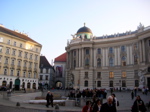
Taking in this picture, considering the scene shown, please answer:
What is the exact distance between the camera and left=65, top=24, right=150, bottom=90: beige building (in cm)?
A: 5641

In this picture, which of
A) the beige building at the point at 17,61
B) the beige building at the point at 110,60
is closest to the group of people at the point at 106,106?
the beige building at the point at 110,60

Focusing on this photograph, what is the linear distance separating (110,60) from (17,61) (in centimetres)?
3334

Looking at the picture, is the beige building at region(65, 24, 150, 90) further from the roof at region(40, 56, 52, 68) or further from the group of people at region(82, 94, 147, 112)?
the group of people at region(82, 94, 147, 112)

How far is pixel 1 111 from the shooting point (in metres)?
15.9

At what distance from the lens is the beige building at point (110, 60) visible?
56406 mm

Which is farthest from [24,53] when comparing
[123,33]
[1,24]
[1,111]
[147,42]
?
[1,111]

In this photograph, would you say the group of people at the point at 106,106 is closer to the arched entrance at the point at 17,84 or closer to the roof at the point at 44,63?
the arched entrance at the point at 17,84

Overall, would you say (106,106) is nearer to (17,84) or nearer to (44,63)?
(17,84)

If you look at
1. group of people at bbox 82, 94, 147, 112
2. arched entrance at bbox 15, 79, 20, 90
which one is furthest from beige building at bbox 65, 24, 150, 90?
group of people at bbox 82, 94, 147, 112

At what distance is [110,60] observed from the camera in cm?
6538

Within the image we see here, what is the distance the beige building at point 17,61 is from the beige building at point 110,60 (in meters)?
15.7

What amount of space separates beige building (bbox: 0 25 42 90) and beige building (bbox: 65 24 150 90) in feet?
51.5

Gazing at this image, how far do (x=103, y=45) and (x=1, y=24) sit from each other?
128 ft

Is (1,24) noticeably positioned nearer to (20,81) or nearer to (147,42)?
(20,81)
